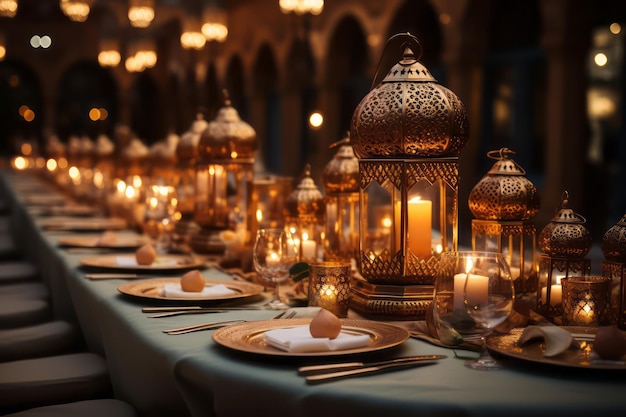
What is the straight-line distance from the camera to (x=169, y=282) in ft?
9.46

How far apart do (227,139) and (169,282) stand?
1.09m

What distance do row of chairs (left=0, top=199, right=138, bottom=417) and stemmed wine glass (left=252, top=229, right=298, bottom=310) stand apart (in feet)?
1.72

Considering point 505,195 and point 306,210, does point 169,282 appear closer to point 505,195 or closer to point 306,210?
point 306,210

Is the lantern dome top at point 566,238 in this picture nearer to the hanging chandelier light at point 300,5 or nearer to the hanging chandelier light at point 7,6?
the hanging chandelier light at point 300,5

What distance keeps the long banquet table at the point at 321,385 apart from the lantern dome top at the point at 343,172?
86cm

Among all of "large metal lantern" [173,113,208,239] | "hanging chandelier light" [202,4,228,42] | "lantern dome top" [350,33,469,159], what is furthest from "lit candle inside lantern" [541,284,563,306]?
"hanging chandelier light" [202,4,228,42]

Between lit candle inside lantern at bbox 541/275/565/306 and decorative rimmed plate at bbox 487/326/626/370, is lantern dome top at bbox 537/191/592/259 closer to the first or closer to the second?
lit candle inside lantern at bbox 541/275/565/306

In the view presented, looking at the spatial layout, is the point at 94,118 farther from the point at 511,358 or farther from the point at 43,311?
the point at 511,358

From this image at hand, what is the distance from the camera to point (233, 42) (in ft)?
74.6

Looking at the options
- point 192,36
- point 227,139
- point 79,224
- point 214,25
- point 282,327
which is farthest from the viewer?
point 192,36

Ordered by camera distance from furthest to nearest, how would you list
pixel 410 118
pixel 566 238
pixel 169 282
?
pixel 169 282 → pixel 410 118 → pixel 566 238

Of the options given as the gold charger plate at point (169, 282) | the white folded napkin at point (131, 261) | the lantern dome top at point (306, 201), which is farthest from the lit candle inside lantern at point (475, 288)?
the white folded napkin at point (131, 261)

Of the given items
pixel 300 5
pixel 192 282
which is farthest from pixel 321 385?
pixel 300 5

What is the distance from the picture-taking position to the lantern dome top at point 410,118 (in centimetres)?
239
